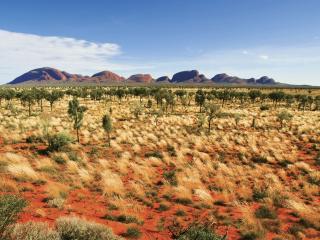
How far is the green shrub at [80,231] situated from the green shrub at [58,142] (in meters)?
14.5

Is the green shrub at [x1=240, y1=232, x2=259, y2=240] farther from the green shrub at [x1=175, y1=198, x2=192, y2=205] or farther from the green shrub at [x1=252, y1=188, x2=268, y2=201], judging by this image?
the green shrub at [x1=252, y1=188, x2=268, y2=201]

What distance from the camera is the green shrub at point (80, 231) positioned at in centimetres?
803

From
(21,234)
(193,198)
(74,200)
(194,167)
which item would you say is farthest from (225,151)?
(21,234)

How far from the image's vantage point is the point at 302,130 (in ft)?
121

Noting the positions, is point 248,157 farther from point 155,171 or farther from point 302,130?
point 302,130

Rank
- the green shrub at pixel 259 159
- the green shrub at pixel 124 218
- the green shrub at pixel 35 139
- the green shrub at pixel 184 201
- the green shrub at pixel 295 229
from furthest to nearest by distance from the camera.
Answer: the green shrub at pixel 35 139 → the green shrub at pixel 259 159 → the green shrub at pixel 184 201 → the green shrub at pixel 124 218 → the green shrub at pixel 295 229

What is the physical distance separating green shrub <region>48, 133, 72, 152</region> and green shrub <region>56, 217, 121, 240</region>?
14524 mm

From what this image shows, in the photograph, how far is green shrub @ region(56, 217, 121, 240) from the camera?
26.3 feet

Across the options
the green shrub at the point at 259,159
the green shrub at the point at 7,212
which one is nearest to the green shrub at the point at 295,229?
the green shrub at the point at 7,212

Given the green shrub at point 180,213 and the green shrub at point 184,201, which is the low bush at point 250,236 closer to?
the green shrub at point 180,213

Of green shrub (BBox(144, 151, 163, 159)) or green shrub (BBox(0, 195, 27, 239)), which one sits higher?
green shrub (BBox(0, 195, 27, 239))

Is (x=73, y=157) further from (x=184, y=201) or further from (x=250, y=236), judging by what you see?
(x=250, y=236)

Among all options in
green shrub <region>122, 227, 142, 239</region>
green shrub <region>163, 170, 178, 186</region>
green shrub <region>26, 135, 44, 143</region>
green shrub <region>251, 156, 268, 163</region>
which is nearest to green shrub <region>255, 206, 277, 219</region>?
green shrub <region>163, 170, 178, 186</region>

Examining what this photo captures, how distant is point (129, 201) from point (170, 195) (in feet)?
7.49
